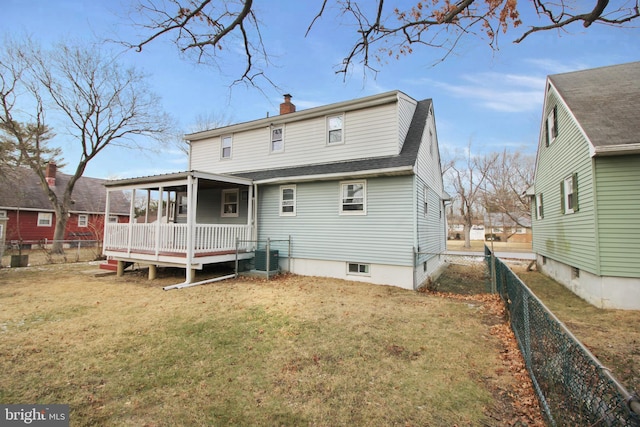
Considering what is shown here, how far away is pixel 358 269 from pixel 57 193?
2957cm

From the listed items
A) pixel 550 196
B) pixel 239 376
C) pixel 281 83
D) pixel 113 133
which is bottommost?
pixel 239 376

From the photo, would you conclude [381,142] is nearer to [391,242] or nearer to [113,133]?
[391,242]

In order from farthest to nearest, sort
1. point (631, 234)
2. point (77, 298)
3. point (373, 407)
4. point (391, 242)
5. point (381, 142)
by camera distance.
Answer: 1. point (381, 142)
2. point (391, 242)
3. point (77, 298)
4. point (631, 234)
5. point (373, 407)

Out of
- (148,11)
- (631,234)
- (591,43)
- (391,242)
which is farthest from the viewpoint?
(391,242)

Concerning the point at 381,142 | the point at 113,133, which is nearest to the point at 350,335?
the point at 381,142

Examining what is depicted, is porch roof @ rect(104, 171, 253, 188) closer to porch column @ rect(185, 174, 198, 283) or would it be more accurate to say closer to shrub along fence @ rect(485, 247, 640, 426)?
porch column @ rect(185, 174, 198, 283)

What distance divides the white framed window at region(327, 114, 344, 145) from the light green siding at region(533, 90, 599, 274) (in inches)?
285

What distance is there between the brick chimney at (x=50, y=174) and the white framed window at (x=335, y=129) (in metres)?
27.9

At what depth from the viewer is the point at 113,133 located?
19.9 m

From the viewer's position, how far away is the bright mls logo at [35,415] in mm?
2932

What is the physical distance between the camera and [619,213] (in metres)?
7.18

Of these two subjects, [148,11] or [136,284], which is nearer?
[148,11]

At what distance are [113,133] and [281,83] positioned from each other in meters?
20.5

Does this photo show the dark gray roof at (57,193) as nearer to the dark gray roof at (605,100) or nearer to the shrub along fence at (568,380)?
the shrub along fence at (568,380)
